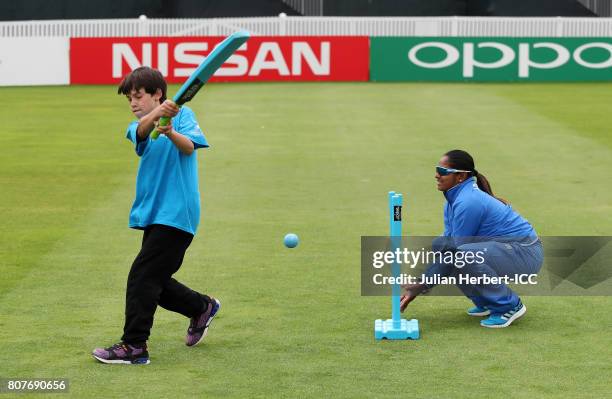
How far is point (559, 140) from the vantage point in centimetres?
2055

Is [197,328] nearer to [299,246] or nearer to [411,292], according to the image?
[411,292]

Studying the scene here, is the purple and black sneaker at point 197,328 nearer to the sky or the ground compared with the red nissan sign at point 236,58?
nearer to the ground

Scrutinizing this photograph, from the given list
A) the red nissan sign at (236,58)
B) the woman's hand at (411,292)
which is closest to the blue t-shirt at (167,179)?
the woman's hand at (411,292)

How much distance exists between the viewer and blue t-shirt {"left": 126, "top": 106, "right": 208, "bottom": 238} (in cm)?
777

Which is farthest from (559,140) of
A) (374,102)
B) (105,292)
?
(105,292)

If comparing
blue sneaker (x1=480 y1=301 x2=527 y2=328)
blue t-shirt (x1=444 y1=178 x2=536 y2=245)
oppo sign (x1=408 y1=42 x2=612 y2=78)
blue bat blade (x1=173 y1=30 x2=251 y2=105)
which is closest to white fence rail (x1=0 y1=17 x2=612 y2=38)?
oppo sign (x1=408 y1=42 x2=612 y2=78)

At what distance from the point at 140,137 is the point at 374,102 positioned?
19.7 meters

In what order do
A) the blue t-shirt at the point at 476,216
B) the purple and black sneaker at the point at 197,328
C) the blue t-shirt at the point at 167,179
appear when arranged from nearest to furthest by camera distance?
the blue t-shirt at the point at 167,179
the purple and black sneaker at the point at 197,328
the blue t-shirt at the point at 476,216

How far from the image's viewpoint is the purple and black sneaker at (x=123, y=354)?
7.86m

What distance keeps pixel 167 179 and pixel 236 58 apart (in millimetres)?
25350

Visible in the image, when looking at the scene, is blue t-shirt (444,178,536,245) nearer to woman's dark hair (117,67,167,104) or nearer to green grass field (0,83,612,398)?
green grass field (0,83,612,398)

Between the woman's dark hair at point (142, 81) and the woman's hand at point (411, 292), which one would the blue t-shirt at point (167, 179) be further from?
the woman's hand at point (411, 292)

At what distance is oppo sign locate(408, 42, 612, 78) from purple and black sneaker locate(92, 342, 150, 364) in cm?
2639

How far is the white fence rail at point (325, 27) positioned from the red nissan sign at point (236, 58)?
4.55ft
